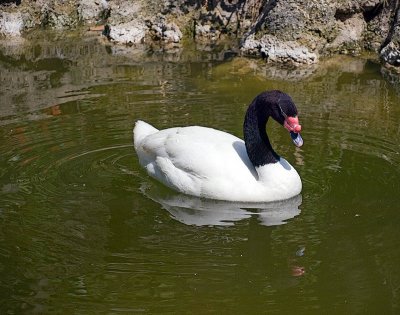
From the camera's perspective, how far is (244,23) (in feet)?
49.2

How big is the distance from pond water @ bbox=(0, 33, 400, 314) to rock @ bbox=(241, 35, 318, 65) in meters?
1.41

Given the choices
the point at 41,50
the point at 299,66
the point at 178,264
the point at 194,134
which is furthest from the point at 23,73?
the point at 178,264

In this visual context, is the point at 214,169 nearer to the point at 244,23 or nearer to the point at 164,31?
the point at 164,31

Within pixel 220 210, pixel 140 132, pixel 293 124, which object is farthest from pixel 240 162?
pixel 140 132

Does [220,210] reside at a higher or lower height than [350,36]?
lower

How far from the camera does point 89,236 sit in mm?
6379

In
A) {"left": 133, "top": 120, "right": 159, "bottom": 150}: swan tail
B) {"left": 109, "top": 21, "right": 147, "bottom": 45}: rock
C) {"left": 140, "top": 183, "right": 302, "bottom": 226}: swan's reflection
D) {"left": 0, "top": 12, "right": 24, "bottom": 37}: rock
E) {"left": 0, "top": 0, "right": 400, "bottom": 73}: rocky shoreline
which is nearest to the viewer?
{"left": 140, "top": 183, "right": 302, "bottom": 226}: swan's reflection

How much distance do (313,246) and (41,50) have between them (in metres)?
9.79

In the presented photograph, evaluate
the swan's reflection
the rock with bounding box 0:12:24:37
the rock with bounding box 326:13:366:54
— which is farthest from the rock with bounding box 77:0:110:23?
the swan's reflection

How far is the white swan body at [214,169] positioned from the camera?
6980mm

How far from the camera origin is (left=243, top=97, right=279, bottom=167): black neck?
7059 mm

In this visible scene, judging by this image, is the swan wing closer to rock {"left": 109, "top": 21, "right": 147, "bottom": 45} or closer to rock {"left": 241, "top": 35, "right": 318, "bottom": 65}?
rock {"left": 241, "top": 35, "right": 318, "bottom": 65}

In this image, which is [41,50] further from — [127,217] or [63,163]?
[127,217]

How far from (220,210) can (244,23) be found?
8.72 m
